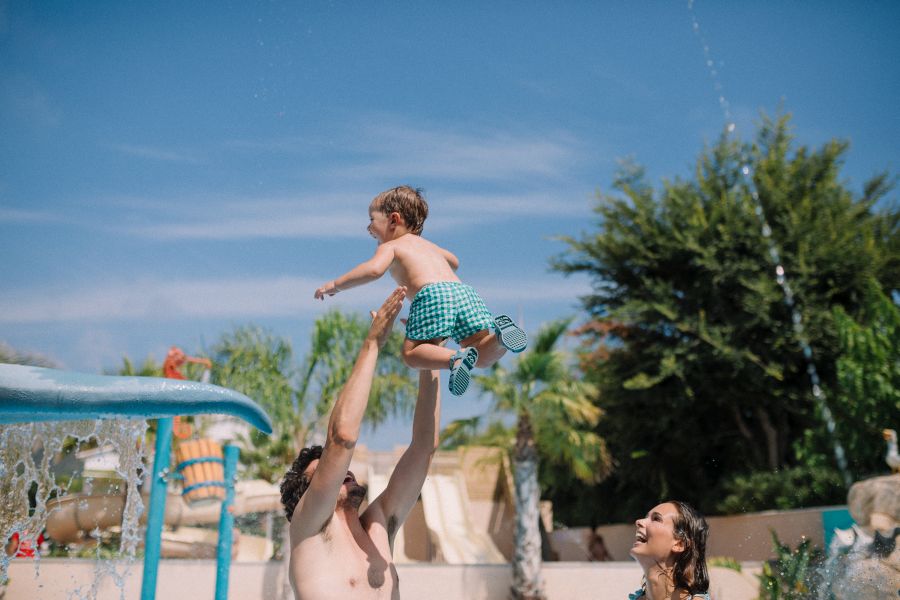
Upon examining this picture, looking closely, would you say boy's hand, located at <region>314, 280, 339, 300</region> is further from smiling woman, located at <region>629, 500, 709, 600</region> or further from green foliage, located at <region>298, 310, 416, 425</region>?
green foliage, located at <region>298, 310, 416, 425</region>

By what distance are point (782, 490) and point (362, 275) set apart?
1738 cm

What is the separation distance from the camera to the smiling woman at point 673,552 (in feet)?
11.4

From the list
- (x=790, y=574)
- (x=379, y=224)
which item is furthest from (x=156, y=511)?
(x=790, y=574)

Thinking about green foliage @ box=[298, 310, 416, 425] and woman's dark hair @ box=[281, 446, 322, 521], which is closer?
woman's dark hair @ box=[281, 446, 322, 521]

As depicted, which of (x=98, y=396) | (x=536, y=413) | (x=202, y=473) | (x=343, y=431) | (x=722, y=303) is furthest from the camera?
(x=722, y=303)

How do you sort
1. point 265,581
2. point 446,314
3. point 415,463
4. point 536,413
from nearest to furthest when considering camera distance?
point 415,463 → point 446,314 → point 265,581 → point 536,413

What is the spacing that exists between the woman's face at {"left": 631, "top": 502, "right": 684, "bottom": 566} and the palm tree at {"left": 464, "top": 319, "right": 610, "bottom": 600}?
1334cm

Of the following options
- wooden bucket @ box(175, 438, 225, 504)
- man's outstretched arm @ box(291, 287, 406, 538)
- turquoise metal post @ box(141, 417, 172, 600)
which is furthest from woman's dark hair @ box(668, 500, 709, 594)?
wooden bucket @ box(175, 438, 225, 504)

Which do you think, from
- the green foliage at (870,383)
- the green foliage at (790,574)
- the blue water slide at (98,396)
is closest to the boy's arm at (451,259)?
the blue water slide at (98,396)

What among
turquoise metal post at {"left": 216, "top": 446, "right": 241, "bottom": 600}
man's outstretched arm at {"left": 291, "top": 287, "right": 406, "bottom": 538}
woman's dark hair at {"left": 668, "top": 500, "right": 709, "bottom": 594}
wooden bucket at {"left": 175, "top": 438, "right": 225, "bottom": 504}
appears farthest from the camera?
turquoise metal post at {"left": 216, "top": 446, "right": 241, "bottom": 600}

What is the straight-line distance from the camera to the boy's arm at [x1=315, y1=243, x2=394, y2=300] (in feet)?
12.7

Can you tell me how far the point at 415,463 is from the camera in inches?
144

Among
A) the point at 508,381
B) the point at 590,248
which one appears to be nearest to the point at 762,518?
the point at 508,381

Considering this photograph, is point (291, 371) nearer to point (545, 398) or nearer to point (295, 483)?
point (545, 398)
